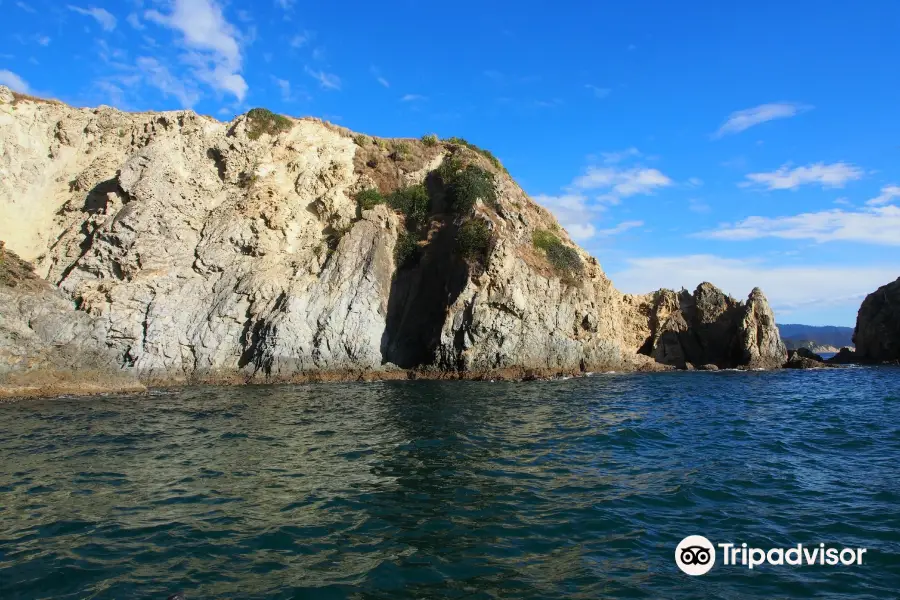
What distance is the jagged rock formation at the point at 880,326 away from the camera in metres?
49.7

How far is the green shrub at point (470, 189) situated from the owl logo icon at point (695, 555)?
32420 millimetres

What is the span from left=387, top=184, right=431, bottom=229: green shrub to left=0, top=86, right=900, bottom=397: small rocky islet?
16 centimetres

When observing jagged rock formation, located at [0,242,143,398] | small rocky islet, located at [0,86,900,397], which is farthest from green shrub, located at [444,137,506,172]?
jagged rock formation, located at [0,242,143,398]

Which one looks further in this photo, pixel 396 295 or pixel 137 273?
pixel 396 295

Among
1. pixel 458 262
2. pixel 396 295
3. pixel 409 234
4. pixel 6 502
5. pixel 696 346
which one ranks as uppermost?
pixel 409 234

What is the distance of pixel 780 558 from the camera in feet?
25.2

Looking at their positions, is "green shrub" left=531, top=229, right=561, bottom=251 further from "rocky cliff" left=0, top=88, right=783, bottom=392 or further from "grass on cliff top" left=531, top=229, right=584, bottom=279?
"rocky cliff" left=0, top=88, right=783, bottom=392

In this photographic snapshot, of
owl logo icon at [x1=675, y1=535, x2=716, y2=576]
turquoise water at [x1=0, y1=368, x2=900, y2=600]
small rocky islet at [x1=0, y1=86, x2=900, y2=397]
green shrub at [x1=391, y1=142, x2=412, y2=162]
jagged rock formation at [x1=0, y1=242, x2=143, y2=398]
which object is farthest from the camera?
green shrub at [x1=391, y1=142, x2=412, y2=162]

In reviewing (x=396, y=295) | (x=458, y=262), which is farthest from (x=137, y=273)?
(x=458, y=262)

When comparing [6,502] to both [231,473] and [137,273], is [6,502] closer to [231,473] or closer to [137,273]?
[231,473]

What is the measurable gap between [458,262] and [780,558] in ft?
99.4

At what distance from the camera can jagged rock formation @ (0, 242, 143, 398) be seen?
2567 centimetres

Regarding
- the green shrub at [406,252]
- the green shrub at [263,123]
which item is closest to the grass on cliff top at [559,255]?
the green shrub at [406,252]

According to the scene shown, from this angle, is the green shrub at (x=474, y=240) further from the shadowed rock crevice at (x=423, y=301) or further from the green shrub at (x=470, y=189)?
the green shrub at (x=470, y=189)
